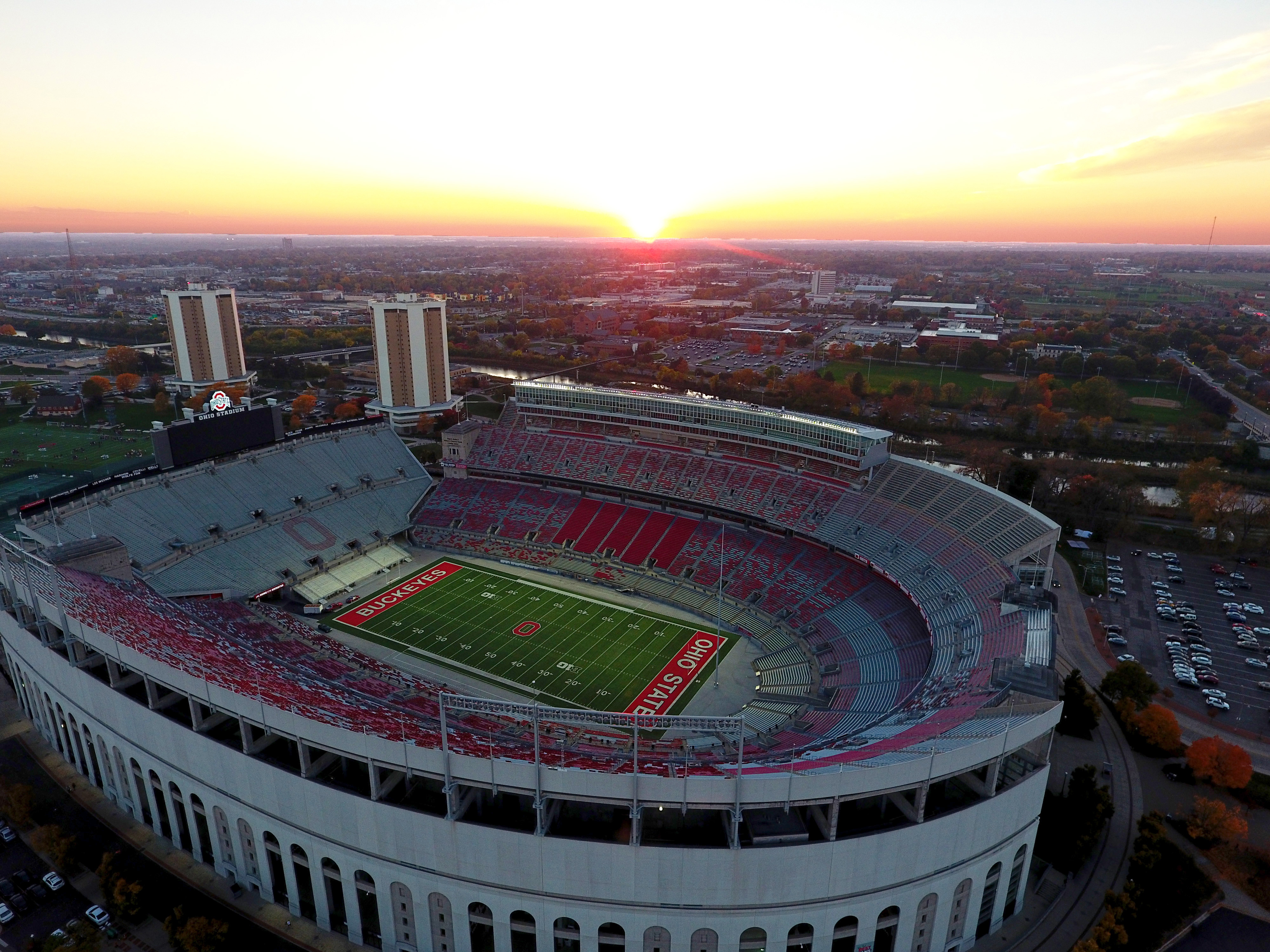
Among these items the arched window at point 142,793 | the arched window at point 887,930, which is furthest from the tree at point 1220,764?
the arched window at point 142,793

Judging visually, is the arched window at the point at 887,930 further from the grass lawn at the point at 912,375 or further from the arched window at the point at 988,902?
the grass lawn at the point at 912,375

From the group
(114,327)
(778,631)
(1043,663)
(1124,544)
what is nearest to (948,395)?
(1124,544)

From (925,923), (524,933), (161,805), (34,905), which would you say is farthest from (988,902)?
(34,905)

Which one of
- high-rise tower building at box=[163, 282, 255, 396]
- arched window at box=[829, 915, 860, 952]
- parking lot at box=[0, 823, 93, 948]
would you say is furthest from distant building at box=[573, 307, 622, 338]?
arched window at box=[829, 915, 860, 952]

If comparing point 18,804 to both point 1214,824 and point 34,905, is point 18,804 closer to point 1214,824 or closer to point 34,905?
point 34,905

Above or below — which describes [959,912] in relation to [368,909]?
above

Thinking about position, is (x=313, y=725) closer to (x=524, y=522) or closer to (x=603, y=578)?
(x=603, y=578)
